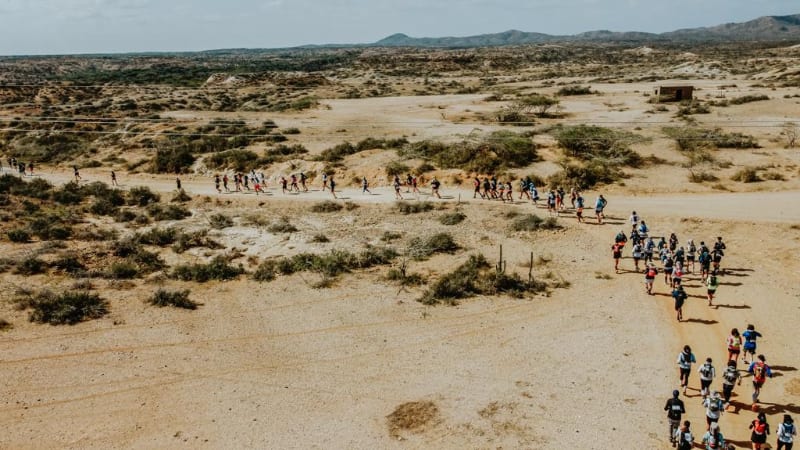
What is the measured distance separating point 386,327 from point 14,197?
3187 cm

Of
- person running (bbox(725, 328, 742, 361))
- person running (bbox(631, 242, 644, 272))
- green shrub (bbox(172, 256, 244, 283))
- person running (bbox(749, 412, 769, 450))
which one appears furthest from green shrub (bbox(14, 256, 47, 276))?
person running (bbox(749, 412, 769, 450))

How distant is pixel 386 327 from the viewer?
18641 millimetres

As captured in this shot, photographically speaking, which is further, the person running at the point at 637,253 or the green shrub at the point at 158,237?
the green shrub at the point at 158,237

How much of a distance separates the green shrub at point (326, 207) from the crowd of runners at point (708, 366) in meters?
16.6

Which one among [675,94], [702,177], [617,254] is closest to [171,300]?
[617,254]

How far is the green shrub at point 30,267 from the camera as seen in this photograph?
2362cm

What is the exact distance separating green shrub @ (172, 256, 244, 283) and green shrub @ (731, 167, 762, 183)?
2970cm

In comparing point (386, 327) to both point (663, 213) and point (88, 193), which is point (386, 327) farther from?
point (88, 193)

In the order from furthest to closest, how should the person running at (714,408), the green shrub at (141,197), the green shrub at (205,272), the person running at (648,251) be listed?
the green shrub at (141,197) < the green shrub at (205,272) < the person running at (648,251) < the person running at (714,408)

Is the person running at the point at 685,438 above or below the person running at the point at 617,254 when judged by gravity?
below

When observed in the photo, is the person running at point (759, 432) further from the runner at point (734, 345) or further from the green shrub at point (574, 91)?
the green shrub at point (574, 91)

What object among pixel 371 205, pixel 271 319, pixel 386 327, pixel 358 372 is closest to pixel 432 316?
pixel 386 327

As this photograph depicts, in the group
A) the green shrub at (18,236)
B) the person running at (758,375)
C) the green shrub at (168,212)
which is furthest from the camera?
the green shrub at (168,212)

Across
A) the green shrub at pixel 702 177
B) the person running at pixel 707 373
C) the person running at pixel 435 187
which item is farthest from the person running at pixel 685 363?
the green shrub at pixel 702 177
